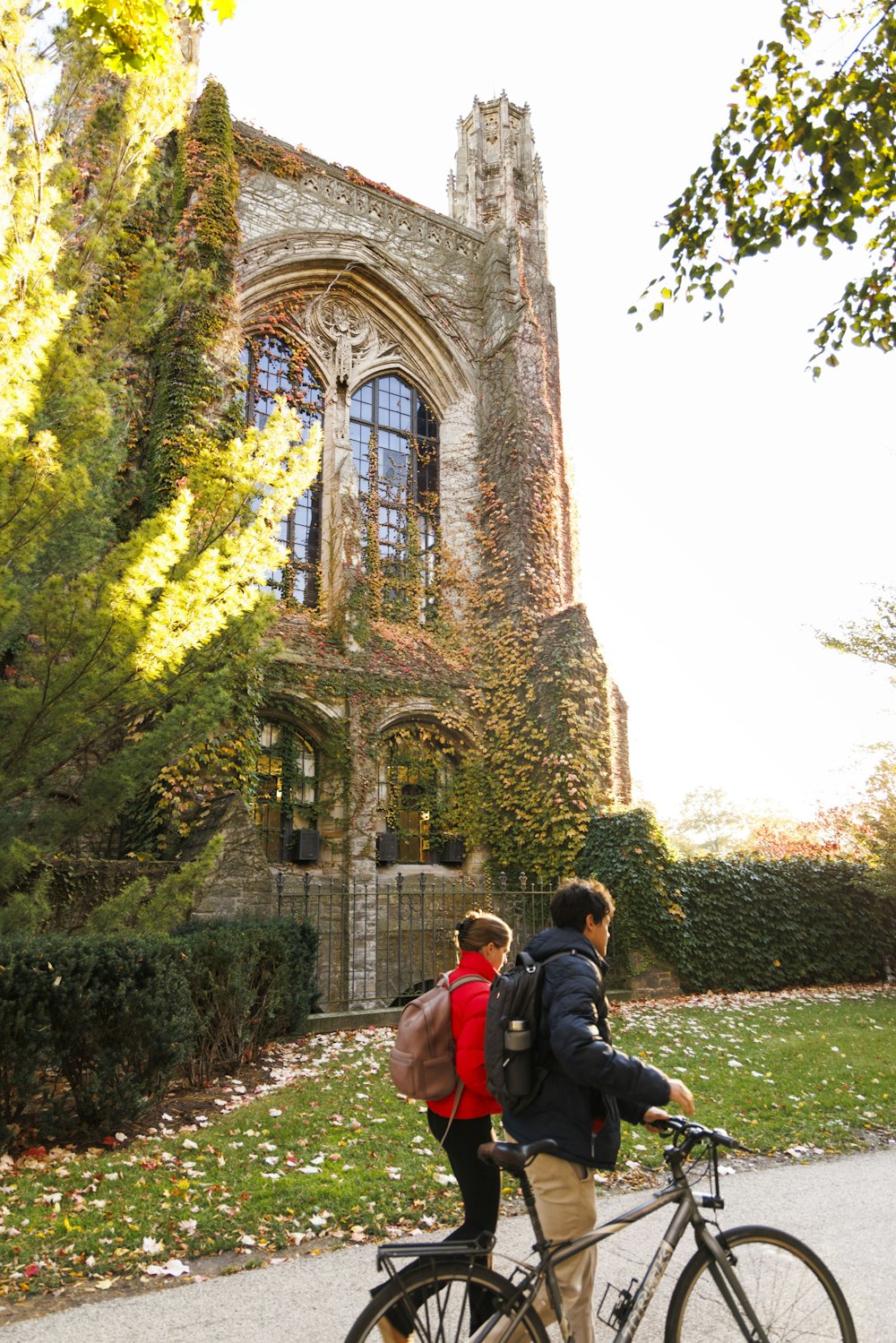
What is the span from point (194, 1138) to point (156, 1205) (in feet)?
4.06

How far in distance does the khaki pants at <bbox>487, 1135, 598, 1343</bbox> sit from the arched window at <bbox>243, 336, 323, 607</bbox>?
511 inches

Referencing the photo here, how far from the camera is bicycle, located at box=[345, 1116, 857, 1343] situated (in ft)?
7.29

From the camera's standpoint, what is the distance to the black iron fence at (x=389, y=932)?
12.0 m

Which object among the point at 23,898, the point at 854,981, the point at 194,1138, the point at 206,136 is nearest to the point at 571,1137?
the point at 194,1138

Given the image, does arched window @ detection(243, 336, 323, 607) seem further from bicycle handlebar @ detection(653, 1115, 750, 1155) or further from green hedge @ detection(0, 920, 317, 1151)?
bicycle handlebar @ detection(653, 1115, 750, 1155)

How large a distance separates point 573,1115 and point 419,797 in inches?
501

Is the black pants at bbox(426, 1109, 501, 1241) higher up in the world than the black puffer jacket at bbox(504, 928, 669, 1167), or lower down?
lower down

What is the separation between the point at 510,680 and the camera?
15.6 metres

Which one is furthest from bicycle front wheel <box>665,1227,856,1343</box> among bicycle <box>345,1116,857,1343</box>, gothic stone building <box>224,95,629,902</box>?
gothic stone building <box>224,95,629,902</box>

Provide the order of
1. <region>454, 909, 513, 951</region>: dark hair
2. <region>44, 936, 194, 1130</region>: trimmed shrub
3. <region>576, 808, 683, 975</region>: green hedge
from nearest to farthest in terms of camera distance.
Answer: <region>454, 909, 513, 951</region>: dark hair < <region>44, 936, 194, 1130</region>: trimmed shrub < <region>576, 808, 683, 975</region>: green hedge

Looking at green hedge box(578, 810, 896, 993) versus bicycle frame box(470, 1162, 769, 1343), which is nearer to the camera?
bicycle frame box(470, 1162, 769, 1343)

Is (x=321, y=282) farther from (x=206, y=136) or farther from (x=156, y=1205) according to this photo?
(x=156, y=1205)

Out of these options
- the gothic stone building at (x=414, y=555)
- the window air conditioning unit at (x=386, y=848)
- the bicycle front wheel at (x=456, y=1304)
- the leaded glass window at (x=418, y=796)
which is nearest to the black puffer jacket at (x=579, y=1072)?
the bicycle front wheel at (x=456, y=1304)

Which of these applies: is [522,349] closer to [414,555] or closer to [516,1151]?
[414,555]
